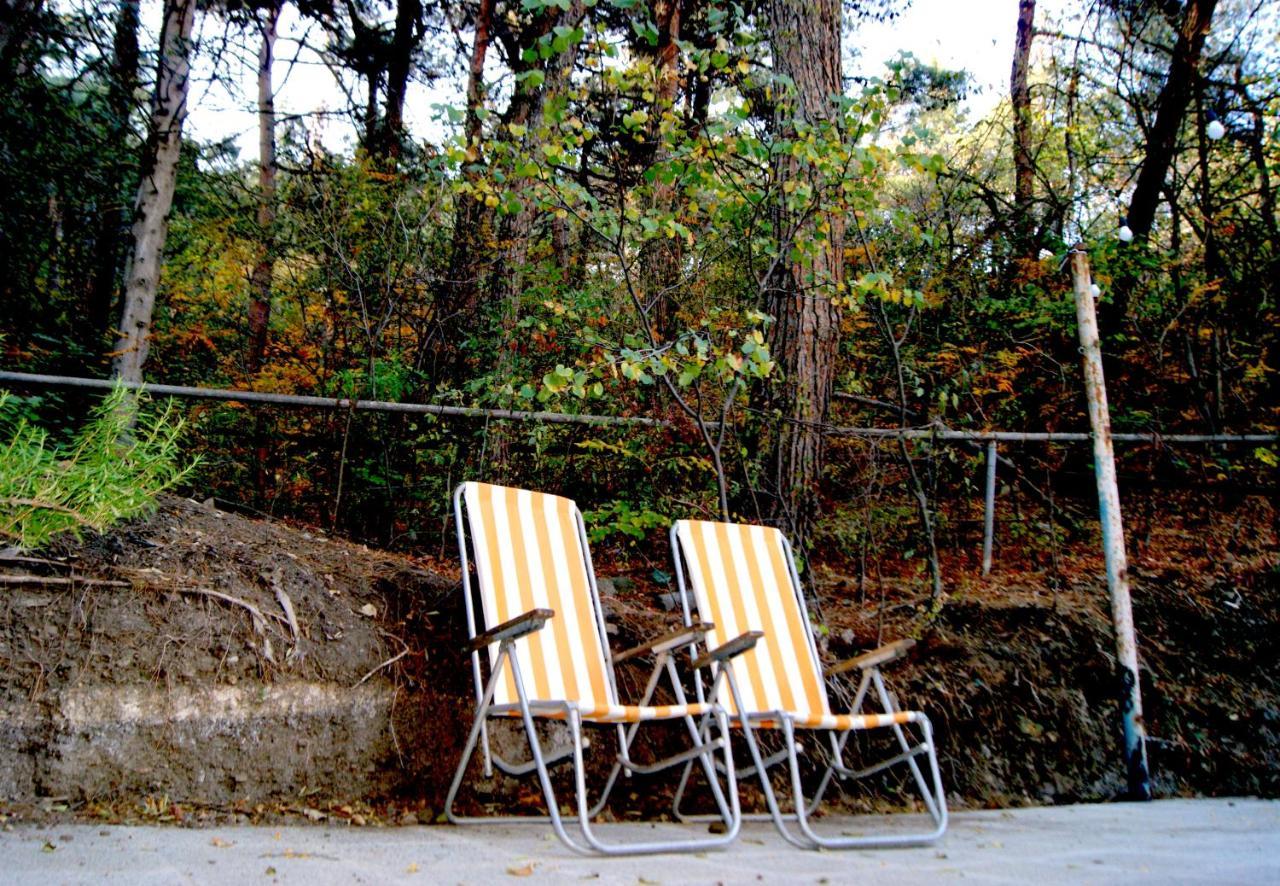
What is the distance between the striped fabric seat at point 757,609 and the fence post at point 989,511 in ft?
4.88

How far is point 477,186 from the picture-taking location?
13.3ft

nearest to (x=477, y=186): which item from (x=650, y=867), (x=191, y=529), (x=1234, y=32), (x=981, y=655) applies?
(x=191, y=529)

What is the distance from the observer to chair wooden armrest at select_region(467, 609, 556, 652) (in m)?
2.64

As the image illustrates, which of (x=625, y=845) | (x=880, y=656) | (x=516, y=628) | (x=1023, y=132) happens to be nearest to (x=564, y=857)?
(x=625, y=845)

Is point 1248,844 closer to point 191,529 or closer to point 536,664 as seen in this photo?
point 536,664

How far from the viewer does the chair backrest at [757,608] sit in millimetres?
3631

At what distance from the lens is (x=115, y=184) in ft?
24.0

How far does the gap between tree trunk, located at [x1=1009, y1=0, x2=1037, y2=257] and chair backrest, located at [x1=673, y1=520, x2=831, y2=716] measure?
541cm

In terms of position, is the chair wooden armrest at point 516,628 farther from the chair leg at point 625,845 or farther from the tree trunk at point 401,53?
the tree trunk at point 401,53

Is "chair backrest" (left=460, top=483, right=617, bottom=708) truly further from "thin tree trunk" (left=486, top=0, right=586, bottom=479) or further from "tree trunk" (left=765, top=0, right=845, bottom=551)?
"tree trunk" (left=765, top=0, right=845, bottom=551)

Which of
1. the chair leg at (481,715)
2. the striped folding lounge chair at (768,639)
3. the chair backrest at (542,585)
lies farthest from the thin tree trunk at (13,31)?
the chair leg at (481,715)

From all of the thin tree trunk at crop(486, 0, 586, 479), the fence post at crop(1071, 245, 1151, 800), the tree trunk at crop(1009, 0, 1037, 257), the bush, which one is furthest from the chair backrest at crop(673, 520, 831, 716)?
the tree trunk at crop(1009, 0, 1037, 257)

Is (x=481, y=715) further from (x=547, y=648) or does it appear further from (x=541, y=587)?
(x=541, y=587)

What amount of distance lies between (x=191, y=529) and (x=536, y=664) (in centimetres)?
154
